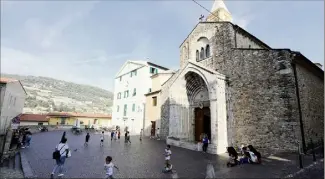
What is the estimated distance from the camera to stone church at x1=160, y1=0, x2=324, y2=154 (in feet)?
42.9

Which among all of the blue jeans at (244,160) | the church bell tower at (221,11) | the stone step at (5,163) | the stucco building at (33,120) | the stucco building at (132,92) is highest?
the church bell tower at (221,11)

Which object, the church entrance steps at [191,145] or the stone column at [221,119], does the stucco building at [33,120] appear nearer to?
the church entrance steps at [191,145]

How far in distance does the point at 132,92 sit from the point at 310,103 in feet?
87.9

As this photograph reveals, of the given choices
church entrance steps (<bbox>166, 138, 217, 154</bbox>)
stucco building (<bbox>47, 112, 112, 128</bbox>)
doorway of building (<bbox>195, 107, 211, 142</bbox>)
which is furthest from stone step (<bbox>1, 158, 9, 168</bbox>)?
stucco building (<bbox>47, 112, 112, 128</bbox>)

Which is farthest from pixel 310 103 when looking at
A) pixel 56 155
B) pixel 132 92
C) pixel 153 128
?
pixel 132 92

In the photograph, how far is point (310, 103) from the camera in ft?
50.1

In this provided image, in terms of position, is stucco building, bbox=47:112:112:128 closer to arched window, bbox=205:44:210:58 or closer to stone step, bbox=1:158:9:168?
stone step, bbox=1:158:9:168

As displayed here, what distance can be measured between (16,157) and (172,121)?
1212 centimetres

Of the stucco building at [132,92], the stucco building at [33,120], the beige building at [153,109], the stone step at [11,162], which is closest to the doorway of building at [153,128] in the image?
the beige building at [153,109]

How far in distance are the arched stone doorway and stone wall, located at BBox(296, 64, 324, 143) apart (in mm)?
7234

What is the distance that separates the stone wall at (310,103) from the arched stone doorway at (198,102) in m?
7.23

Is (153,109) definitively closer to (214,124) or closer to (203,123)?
(203,123)

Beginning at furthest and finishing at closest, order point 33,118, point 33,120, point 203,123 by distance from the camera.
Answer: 1. point 33,118
2. point 33,120
3. point 203,123

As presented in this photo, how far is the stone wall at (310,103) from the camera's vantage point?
14.0 m
